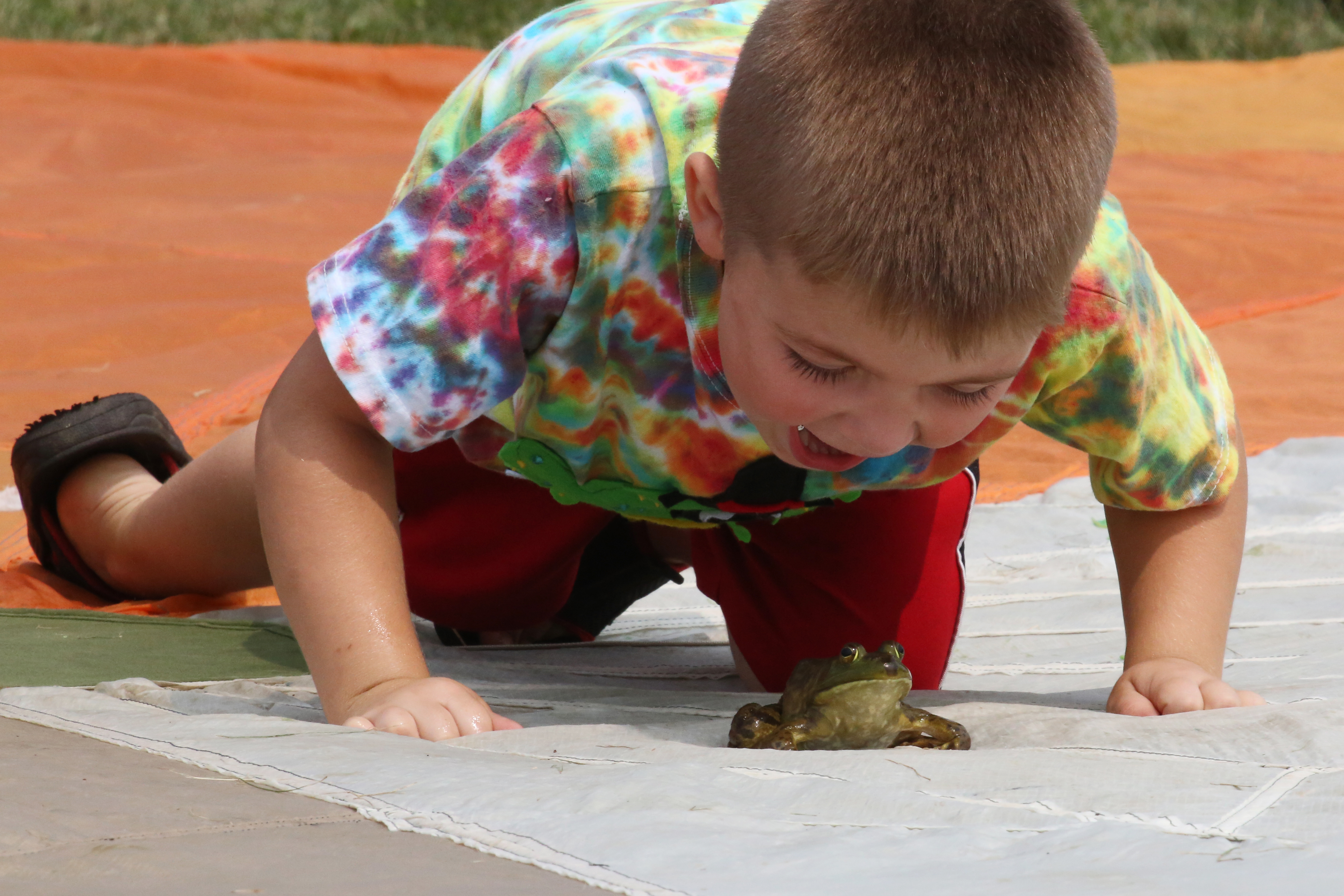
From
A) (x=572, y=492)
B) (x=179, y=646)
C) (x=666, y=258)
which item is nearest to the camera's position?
(x=666, y=258)

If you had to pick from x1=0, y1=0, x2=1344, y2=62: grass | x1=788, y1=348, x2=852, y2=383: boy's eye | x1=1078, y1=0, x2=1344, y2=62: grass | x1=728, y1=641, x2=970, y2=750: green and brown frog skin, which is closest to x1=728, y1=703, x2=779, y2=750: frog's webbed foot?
x1=728, y1=641, x2=970, y2=750: green and brown frog skin

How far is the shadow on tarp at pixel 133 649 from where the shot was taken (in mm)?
1355

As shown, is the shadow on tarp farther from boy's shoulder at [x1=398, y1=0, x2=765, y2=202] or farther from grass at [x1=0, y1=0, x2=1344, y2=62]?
grass at [x1=0, y1=0, x2=1344, y2=62]

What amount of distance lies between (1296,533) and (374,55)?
3840mm

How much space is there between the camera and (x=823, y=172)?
1016 millimetres

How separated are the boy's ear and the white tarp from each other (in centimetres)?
37

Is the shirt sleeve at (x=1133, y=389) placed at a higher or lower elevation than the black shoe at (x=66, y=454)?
higher

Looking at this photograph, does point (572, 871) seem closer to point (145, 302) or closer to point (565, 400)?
point (565, 400)

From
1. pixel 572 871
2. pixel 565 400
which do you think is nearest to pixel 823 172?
pixel 565 400

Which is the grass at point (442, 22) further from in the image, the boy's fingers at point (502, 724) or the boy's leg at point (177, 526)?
the boy's fingers at point (502, 724)

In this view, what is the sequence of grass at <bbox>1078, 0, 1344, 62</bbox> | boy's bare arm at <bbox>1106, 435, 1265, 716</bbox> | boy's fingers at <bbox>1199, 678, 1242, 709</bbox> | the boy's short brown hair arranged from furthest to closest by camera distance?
grass at <bbox>1078, 0, 1344, 62</bbox> → boy's bare arm at <bbox>1106, 435, 1265, 716</bbox> → boy's fingers at <bbox>1199, 678, 1242, 709</bbox> → the boy's short brown hair

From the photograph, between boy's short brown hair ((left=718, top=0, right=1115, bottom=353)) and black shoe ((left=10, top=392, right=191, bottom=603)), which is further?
black shoe ((left=10, top=392, right=191, bottom=603))

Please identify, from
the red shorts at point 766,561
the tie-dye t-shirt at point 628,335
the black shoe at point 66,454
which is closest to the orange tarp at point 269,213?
the black shoe at point 66,454

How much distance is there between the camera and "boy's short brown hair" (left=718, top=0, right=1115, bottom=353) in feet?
3.25
